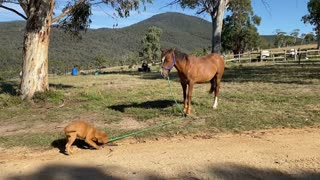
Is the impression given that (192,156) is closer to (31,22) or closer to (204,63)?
(204,63)

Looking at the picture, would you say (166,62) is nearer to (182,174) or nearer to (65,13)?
(182,174)

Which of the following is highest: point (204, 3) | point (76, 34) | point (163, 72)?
point (204, 3)

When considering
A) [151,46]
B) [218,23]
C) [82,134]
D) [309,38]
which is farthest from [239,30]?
[309,38]

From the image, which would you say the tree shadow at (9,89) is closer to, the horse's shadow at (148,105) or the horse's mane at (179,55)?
the horse's shadow at (148,105)

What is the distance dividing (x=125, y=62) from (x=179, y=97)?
68.2 meters

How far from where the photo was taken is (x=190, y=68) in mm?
9305

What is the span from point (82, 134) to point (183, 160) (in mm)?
1837

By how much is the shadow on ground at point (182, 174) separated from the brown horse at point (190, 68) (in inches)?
129

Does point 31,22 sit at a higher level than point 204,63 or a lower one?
higher

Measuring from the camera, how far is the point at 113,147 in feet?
23.5

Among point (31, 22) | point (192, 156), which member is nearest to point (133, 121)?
point (192, 156)

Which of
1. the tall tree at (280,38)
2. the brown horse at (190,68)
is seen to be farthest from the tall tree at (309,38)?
the brown horse at (190,68)

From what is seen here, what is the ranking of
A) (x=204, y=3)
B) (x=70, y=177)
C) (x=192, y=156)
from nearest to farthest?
(x=70, y=177) → (x=192, y=156) → (x=204, y=3)

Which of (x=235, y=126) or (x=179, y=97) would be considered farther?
(x=179, y=97)
